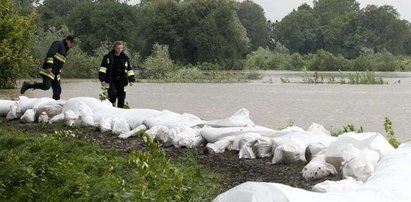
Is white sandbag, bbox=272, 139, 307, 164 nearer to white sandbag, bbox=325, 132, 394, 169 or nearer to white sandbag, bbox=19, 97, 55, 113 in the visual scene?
white sandbag, bbox=325, 132, 394, 169

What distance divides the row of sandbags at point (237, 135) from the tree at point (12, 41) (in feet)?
26.3

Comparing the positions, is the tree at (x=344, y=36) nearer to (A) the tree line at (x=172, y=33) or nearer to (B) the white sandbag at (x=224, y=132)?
(A) the tree line at (x=172, y=33)

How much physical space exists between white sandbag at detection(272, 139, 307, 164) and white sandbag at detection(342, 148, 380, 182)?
936 millimetres

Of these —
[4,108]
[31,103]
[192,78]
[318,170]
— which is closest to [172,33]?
[192,78]

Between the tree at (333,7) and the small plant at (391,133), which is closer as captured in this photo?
the small plant at (391,133)

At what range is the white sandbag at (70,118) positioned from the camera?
31.1 ft

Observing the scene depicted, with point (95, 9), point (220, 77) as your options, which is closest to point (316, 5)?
point (95, 9)

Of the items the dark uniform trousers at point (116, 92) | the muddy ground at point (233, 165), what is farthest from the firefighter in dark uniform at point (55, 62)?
the muddy ground at point (233, 165)

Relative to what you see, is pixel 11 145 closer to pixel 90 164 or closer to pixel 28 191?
pixel 90 164

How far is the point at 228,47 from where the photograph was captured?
172ft

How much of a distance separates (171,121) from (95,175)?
2.65 metres

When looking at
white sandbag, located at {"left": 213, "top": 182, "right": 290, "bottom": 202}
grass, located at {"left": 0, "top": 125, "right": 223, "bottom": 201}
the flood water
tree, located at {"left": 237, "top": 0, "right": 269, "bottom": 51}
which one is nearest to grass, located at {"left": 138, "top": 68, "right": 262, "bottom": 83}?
the flood water

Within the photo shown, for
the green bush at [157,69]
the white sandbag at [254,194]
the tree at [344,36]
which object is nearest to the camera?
the white sandbag at [254,194]

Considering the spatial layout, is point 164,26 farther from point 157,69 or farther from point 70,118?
point 70,118
